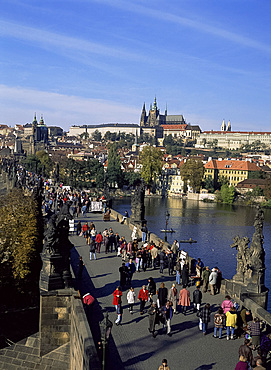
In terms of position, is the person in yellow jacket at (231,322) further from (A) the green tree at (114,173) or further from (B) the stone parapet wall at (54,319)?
(A) the green tree at (114,173)

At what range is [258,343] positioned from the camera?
10828 mm

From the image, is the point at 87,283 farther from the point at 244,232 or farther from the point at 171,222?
the point at 171,222

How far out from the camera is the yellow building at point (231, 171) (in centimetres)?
11106

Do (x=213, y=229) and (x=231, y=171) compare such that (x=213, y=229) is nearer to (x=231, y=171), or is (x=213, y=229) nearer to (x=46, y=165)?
(x=231, y=171)

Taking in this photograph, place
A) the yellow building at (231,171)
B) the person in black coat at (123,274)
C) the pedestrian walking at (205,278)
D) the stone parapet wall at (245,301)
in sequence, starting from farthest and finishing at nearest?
1. the yellow building at (231,171)
2. the pedestrian walking at (205,278)
3. the person in black coat at (123,274)
4. the stone parapet wall at (245,301)

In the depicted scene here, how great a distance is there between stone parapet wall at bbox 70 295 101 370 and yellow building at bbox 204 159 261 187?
A: 99663 millimetres

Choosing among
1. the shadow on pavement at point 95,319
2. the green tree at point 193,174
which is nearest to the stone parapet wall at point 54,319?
the shadow on pavement at point 95,319

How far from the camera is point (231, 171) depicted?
114 meters

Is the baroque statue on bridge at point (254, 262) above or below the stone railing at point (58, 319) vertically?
above

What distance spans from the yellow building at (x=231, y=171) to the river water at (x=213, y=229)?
87.0 ft

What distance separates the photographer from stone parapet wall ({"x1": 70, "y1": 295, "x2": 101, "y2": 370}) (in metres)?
9.08

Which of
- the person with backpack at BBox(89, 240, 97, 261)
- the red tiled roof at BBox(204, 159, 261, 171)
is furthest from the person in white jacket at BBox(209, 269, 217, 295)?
the red tiled roof at BBox(204, 159, 261, 171)

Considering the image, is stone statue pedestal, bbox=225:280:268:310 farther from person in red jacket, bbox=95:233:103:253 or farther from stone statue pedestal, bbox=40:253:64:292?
person in red jacket, bbox=95:233:103:253

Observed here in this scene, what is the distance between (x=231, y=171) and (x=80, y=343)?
106 meters
